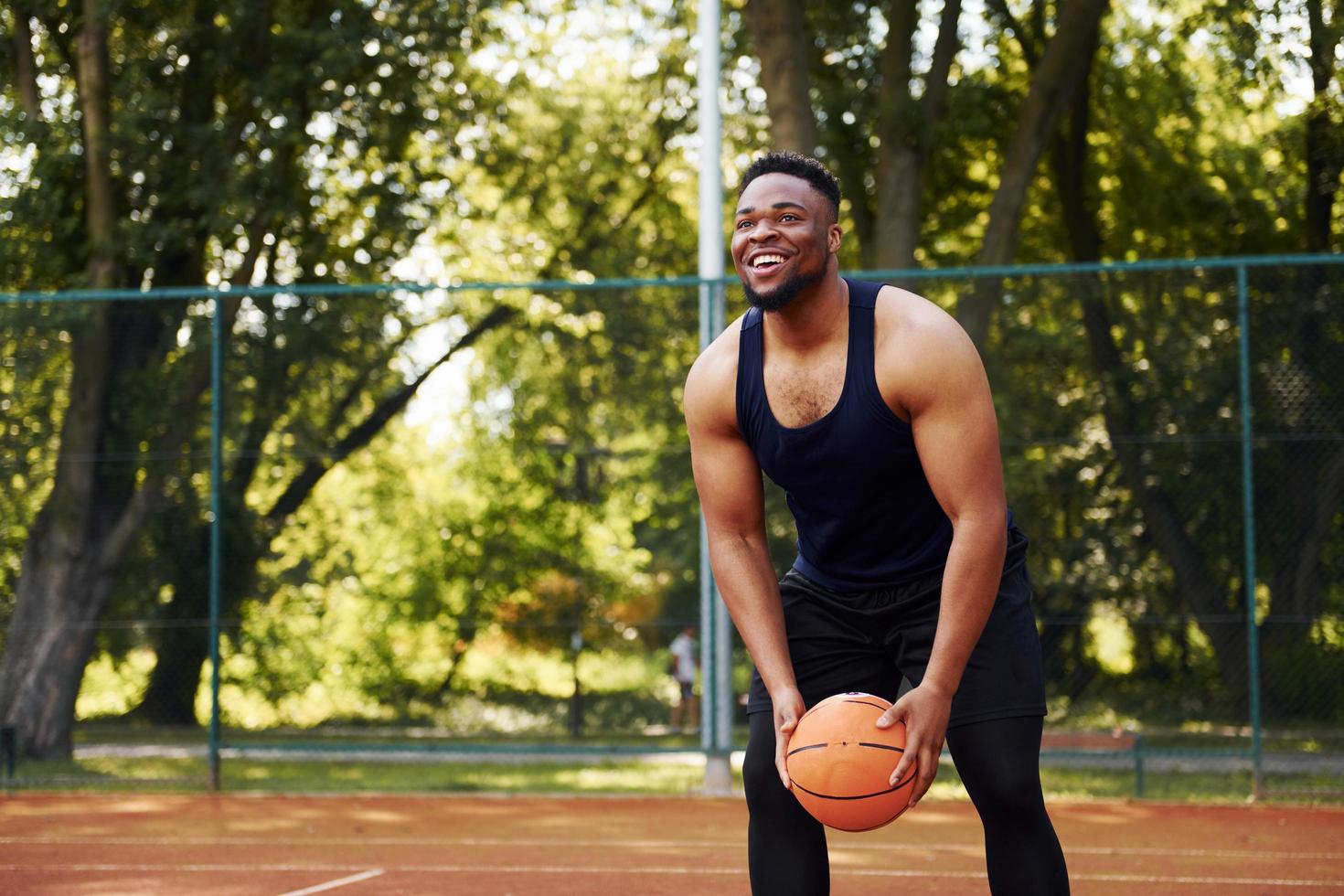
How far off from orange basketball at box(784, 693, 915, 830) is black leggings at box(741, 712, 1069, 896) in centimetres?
15

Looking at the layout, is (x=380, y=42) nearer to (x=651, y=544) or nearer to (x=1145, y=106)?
(x=651, y=544)

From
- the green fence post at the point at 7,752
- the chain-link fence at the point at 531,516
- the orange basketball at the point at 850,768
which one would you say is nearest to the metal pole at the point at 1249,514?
the chain-link fence at the point at 531,516

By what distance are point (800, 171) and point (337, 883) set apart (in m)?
4.33

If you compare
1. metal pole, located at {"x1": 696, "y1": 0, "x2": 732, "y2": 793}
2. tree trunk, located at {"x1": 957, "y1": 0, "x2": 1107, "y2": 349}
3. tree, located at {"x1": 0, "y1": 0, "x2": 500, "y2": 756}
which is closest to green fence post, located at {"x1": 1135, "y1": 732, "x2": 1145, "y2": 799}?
metal pole, located at {"x1": 696, "y1": 0, "x2": 732, "y2": 793}

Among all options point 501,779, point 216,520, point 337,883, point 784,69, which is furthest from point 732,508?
point 784,69

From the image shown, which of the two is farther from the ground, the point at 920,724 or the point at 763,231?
the point at 763,231

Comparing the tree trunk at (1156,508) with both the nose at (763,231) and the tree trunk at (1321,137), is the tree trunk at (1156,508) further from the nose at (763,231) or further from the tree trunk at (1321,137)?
the nose at (763,231)

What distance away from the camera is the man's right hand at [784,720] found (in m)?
3.35

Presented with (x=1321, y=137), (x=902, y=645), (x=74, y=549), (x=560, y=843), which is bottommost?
(x=560, y=843)

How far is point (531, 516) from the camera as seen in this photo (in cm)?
1035

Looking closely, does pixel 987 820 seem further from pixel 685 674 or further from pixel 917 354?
pixel 685 674

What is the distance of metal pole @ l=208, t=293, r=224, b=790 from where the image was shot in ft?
32.8

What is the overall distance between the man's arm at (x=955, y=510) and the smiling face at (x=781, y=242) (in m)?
0.30

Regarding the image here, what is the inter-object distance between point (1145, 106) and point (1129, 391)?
28.9 ft
